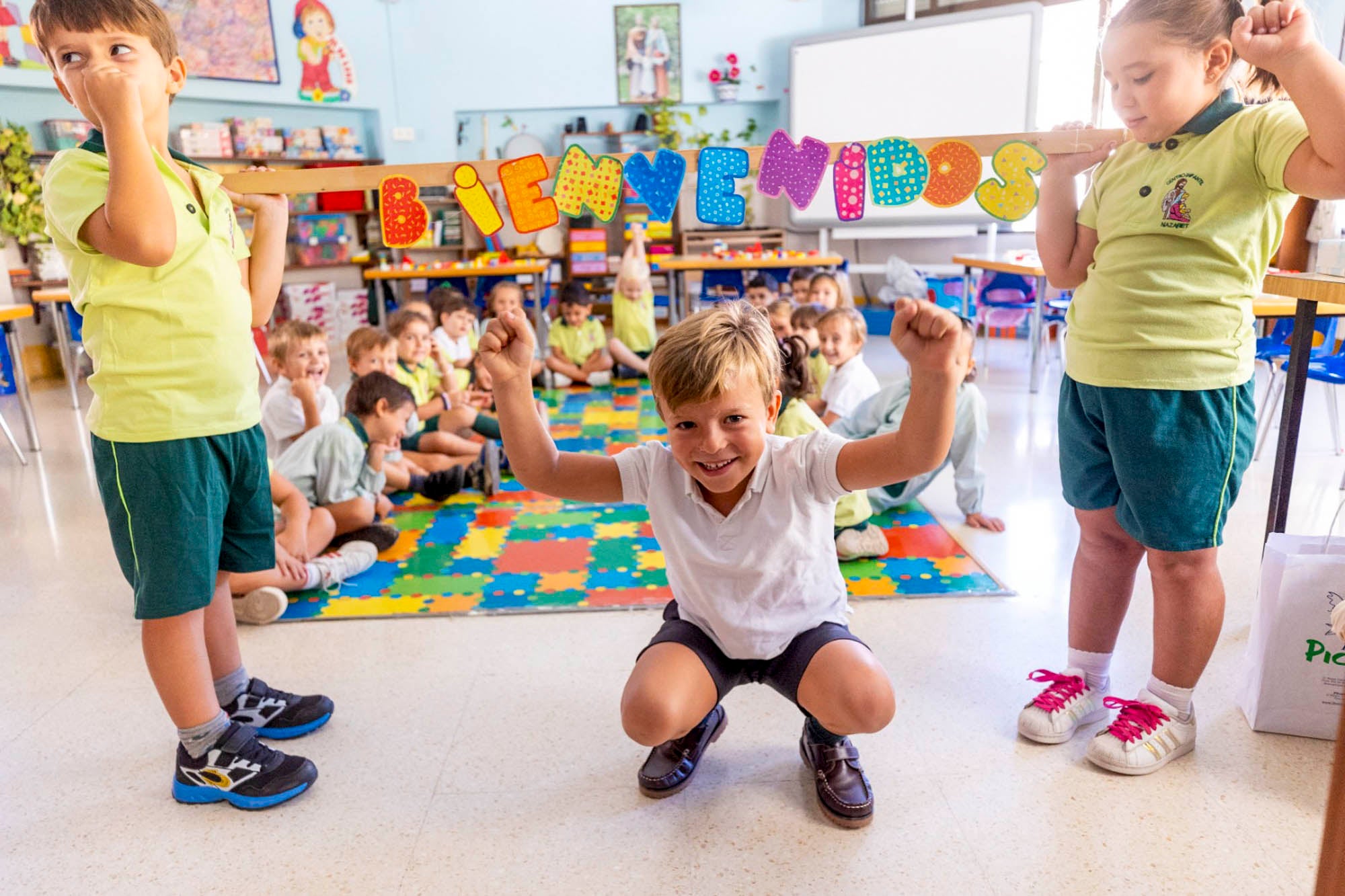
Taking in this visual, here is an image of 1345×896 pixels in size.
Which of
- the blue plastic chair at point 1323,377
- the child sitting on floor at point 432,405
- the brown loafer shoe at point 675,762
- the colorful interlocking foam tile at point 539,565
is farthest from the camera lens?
the child sitting on floor at point 432,405

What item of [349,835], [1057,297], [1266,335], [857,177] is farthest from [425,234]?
[1057,297]

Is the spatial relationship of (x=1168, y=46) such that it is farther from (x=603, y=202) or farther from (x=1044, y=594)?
(x=1044, y=594)

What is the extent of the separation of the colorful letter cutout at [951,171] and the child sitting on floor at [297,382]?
1882mm

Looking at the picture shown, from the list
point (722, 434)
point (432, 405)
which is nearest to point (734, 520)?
point (722, 434)

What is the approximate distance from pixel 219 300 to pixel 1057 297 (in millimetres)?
5059

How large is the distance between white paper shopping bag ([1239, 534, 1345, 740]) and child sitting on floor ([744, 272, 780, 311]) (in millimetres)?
3360

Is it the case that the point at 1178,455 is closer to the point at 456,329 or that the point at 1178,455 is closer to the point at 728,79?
the point at 456,329

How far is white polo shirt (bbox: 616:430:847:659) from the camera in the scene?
1.31 metres

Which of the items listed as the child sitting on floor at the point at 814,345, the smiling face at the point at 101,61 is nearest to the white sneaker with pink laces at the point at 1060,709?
the smiling face at the point at 101,61

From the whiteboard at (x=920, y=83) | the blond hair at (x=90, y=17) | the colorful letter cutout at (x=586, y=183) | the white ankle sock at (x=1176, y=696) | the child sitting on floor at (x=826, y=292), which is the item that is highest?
the whiteboard at (x=920, y=83)

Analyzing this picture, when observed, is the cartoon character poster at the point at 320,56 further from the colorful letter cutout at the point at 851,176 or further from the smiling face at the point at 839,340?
the colorful letter cutout at the point at 851,176

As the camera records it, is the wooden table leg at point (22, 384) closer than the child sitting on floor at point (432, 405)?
No

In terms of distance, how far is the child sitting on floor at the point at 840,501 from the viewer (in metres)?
2.38

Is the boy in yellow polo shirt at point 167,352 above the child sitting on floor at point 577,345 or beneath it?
above
